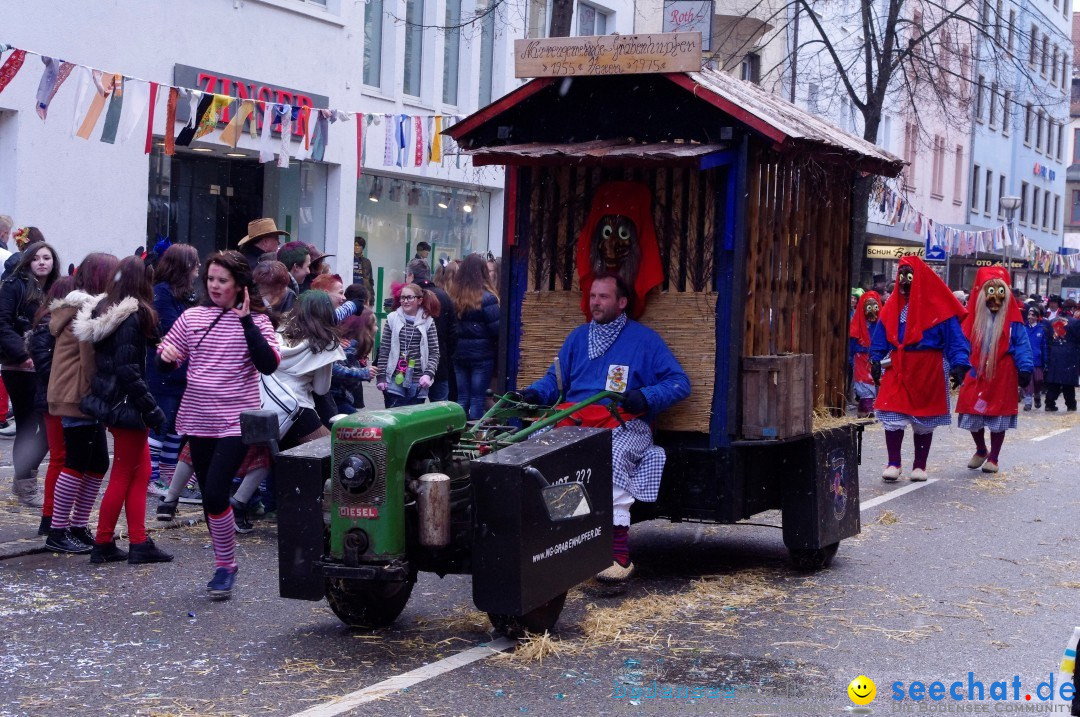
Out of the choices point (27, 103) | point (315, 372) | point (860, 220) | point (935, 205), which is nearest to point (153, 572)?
point (315, 372)

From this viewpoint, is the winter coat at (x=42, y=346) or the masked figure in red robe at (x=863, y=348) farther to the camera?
the masked figure in red robe at (x=863, y=348)

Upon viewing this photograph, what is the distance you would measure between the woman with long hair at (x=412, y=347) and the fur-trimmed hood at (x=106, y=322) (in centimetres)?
424

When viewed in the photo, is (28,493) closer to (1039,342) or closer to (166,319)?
(166,319)

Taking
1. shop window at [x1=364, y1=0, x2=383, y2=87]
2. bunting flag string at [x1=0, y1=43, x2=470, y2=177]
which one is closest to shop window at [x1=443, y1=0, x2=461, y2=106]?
shop window at [x1=364, y1=0, x2=383, y2=87]

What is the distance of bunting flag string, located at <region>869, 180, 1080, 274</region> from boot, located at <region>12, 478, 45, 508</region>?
12.2 m

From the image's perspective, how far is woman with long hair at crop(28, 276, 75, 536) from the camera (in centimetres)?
830

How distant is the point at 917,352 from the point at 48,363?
737 centimetres

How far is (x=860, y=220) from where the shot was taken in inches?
816

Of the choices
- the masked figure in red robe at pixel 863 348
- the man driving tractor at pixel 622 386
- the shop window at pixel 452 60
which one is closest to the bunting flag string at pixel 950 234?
the masked figure in red robe at pixel 863 348

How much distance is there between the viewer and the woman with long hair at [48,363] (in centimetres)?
830

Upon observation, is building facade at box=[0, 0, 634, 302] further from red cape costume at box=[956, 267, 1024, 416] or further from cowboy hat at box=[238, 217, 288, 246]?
red cape costume at box=[956, 267, 1024, 416]

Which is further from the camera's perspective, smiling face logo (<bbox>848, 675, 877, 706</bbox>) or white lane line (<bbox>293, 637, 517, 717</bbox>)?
smiling face logo (<bbox>848, 675, 877, 706</bbox>)

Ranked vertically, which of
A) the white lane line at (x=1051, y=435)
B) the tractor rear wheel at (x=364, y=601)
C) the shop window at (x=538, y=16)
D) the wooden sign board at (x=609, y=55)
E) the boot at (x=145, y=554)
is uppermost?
the shop window at (x=538, y=16)

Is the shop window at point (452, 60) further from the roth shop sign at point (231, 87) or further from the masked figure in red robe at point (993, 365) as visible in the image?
the masked figure in red robe at point (993, 365)
